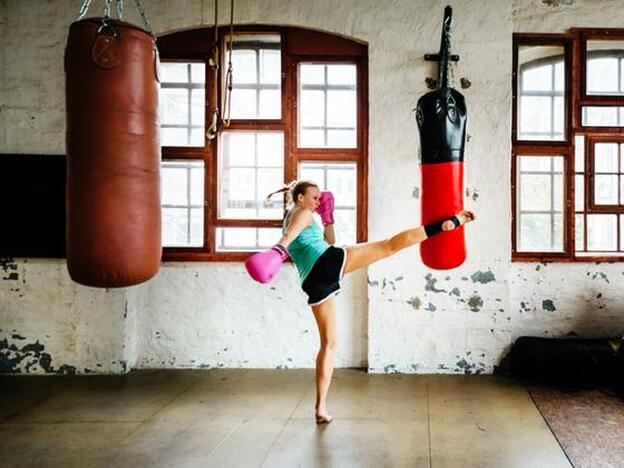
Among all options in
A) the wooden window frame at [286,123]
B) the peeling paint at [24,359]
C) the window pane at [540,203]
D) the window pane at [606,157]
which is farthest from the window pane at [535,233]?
the peeling paint at [24,359]

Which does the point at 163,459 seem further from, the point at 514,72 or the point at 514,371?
the point at 514,72

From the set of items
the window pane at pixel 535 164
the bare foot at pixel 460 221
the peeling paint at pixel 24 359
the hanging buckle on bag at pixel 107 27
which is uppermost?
the hanging buckle on bag at pixel 107 27

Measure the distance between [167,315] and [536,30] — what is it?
155 inches

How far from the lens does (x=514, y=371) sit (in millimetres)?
4254

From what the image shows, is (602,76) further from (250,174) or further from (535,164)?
(250,174)

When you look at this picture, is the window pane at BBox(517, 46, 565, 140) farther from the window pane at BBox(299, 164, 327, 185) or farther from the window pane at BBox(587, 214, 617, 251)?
the window pane at BBox(299, 164, 327, 185)

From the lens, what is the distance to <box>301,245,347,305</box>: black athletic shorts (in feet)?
10.4


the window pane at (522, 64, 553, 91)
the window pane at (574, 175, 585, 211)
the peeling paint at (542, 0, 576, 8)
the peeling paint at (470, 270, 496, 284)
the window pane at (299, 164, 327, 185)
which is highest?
the peeling paint at (542, 0, 576, 8)

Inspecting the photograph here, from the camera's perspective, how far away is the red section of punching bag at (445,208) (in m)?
2.93

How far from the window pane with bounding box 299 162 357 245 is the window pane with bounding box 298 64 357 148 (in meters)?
0.20

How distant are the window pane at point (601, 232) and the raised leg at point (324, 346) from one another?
102 inches

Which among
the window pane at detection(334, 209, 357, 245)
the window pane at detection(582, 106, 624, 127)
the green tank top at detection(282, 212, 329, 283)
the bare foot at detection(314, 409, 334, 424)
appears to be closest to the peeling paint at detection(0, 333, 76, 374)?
the bare foot at detection(314, 409, 334, 424)

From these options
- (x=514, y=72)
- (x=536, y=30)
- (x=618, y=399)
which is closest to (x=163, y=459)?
(x=618, y=399)

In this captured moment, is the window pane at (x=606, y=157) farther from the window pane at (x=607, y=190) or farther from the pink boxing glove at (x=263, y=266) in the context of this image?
the pink boxing glove at (x=263, y=266)
